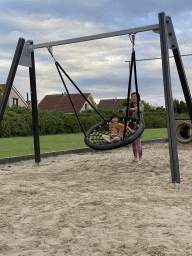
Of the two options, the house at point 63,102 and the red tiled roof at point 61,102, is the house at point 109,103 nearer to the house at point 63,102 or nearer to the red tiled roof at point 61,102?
the house at point 63,102

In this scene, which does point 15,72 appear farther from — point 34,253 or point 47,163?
point 34,253

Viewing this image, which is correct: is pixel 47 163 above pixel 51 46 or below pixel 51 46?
below

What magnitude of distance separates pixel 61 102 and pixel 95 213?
43.6m

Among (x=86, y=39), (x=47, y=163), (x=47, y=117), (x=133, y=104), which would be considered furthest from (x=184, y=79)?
(x=47, y=117)

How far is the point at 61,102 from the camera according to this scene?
151ft

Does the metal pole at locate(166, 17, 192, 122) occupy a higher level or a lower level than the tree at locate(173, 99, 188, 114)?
lower

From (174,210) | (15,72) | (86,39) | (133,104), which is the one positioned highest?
(86,39)

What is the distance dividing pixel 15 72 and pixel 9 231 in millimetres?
3351

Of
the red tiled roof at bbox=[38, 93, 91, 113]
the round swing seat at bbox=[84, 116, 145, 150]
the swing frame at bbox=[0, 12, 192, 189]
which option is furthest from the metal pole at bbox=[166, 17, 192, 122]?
the red tiled roof at bbox=[38, 93, 91, 113]

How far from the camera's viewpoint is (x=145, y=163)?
21.1 ft

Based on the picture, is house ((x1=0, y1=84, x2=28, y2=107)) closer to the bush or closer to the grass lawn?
the bush

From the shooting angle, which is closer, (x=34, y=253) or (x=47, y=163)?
(x=34, y=253)

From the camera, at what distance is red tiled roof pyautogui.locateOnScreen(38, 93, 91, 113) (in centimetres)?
4432

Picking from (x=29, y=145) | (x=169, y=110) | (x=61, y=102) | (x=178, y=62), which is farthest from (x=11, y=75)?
(x=61, y=102)
